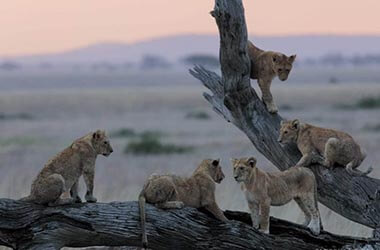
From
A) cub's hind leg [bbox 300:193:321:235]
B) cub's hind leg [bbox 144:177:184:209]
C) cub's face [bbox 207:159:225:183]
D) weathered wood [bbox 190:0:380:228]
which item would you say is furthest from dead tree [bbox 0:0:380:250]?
cub's face [bbox 207:159:225:183]

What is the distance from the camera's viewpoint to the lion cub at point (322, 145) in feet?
32.3

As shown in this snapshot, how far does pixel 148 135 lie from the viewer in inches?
1414

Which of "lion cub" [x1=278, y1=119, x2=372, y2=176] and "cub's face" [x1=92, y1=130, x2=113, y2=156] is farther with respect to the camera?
"lion cub" [x1=278, y1=119, x2=372, y2=176]

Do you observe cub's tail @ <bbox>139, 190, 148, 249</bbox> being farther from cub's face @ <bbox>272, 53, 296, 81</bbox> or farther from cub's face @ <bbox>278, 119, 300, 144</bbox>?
cub's face @ <bbox>272, 53, 296, 81</bbox>

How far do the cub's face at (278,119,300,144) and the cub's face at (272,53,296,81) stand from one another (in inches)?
37.4

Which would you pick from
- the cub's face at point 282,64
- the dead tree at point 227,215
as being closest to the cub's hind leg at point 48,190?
the dead tree at point 227,215

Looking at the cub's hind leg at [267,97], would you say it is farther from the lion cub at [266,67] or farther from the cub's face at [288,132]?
the cub's face at [288,132]

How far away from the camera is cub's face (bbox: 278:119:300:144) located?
988 centimetres

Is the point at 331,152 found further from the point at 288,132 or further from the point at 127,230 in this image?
the point at 127,230

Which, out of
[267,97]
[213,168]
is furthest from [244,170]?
[267,97]

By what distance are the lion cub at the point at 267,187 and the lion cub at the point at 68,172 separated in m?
1.22

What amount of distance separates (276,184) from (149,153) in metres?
20.7

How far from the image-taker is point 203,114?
4641 cm

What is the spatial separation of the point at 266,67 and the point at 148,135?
25.4m
